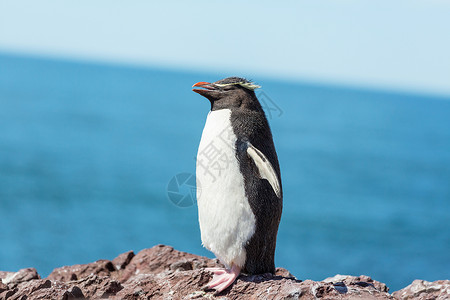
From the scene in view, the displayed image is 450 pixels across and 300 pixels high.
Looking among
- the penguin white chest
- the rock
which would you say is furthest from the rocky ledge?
the penguin white chest

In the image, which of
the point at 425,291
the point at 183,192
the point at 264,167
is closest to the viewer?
the point at 264,167

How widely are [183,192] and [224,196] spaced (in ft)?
2.66

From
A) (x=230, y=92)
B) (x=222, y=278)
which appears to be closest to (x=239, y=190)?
(x=222, y=278)

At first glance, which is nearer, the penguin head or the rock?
the penguin head

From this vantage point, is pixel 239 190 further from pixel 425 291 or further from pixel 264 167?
pixel 425 291

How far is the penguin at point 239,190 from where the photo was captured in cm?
462

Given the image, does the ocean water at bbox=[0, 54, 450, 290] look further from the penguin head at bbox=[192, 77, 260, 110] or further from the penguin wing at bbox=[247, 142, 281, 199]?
the penguin wing at bbox=[247, 142, 281, 199]

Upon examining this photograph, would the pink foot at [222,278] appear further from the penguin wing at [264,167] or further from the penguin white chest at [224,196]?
the penguin wing at [264,167]

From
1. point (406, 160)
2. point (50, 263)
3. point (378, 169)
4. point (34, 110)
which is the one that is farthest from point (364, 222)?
point (34, 110)

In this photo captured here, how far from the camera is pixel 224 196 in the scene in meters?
4.66

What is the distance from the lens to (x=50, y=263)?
2528 centimetres

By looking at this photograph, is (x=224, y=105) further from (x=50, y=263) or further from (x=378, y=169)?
(x=378, y=169)

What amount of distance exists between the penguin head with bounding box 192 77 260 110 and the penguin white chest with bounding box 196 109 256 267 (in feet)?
0.38

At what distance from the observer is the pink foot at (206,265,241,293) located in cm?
455
